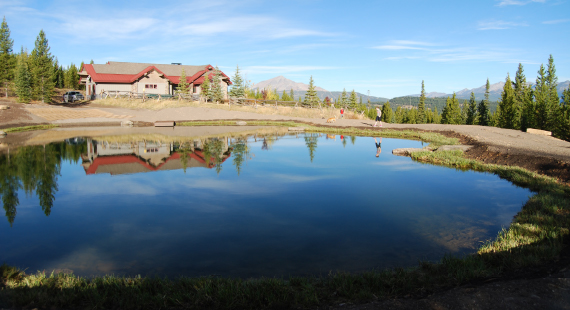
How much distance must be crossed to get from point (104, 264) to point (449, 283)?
19.3 ft

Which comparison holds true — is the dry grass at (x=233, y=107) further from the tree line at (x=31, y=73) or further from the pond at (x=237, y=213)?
the pond at (x=237, y=213)

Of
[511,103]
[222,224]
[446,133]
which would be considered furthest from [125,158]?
[511,103]

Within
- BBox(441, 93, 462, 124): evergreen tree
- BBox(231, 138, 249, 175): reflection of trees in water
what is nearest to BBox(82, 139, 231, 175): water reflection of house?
Answer: BBox(231, 138, 249, 175): reflection of trees in water

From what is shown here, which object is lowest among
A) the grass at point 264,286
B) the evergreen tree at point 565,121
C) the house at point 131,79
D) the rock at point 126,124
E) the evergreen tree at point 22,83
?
the grass at point 264,286

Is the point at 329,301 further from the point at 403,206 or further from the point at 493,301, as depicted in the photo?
the point at 403,206

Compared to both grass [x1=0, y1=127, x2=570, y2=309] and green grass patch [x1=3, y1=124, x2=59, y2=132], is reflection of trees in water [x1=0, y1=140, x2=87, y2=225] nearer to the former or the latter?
grass [x1=0, y1=127, x2=570, y2=309]

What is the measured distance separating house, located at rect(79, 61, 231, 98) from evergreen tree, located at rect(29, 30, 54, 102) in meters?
6.29

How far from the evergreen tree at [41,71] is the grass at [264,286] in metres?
55.6

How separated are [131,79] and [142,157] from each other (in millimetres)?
53017

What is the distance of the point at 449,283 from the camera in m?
5.31

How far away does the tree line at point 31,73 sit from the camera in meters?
46.7

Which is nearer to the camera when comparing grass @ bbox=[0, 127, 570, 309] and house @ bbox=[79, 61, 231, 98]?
grass @ bbox=[0, 127, 570, 309]

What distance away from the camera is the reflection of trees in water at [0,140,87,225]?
987 centimetres

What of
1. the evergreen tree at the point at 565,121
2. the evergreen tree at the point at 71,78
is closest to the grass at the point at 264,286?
the evergreen tree at the point at 565,121
